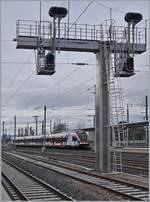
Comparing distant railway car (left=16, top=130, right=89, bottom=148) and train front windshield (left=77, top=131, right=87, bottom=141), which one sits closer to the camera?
train front windshield (left=77, top=131, right=87, bottom=141)

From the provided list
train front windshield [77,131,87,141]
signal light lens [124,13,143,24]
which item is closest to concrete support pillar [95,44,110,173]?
signal light lens [124,13,143,24]

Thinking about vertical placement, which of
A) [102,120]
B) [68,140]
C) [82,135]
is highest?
[102,120]

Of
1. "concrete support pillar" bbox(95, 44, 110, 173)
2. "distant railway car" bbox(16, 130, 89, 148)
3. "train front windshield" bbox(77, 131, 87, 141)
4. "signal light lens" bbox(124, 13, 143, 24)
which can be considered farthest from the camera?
"distant railway car" bbox(16, 130, 89, 148)

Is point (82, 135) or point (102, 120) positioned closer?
point (102, 120)

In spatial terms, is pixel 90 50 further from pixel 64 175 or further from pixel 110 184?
pixel 110 184

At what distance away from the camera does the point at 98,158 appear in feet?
61.3

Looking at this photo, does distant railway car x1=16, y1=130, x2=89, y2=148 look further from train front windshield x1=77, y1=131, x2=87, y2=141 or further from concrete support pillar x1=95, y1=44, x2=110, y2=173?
concrete support pillar x1=95, y1=44, x2=110, y2=173

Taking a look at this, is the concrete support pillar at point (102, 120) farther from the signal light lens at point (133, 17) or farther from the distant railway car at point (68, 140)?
the distant railway car at point (68, 140)

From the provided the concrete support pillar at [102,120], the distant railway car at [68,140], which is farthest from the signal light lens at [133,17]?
the distant railway car at [68,140]

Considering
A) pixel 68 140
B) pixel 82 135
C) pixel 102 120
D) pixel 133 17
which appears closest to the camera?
pixel 133 17

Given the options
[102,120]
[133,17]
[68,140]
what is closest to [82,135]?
[68,140]

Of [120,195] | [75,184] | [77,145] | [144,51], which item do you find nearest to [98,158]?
[75,184]

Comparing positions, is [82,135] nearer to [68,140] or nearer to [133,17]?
[68,140]

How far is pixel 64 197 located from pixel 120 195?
5.17 feet
